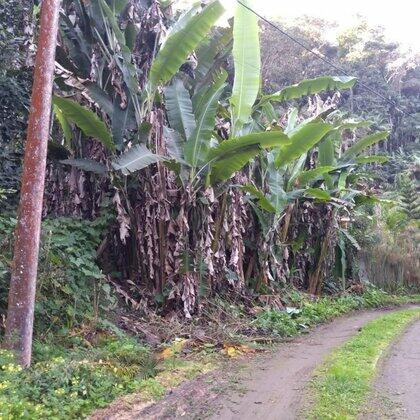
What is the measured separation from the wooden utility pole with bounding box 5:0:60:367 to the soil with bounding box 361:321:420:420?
352 cm

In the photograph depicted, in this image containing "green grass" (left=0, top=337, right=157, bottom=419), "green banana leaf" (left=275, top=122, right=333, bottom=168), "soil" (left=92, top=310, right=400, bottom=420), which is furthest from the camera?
"green banana leaf" (left=275, top=122, right=333, bottom=168)

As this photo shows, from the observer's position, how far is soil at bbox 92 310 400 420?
192 inches

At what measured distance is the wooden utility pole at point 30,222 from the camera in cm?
543

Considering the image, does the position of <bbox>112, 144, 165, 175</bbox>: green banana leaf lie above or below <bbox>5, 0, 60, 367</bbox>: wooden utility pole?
above

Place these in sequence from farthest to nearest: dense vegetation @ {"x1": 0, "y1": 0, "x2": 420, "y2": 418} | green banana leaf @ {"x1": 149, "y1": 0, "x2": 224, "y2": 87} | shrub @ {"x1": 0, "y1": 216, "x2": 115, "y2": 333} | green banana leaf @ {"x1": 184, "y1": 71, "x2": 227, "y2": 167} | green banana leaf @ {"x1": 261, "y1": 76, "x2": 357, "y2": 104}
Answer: green banana leaf @ {"x1": 261, "y1": 76, "x2": 357, "y2": 104} < green banana leaf @ {"x1": 184, "y1": 71, "x2": 227, "y2": 167} < green banana leaf @ {"x1": 149, "y1": 0, "x2": 224, "y2": 87} < dense vegetation @ {"x1": 0, "y1": 0, "x2": 420, "y2": 418} < shrub @ {"x1": 0, "y1": 216, "x2": 115, "y2": 333}

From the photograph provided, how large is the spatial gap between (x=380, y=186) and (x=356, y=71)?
7.93 metres

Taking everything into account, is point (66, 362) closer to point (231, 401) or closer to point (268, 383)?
point (231, 401)

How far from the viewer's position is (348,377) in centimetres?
593

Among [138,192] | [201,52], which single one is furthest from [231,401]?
[201,52]

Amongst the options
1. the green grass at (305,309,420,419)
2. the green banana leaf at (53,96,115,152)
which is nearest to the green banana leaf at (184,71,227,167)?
the green banana leaf at (53,96,115,152)

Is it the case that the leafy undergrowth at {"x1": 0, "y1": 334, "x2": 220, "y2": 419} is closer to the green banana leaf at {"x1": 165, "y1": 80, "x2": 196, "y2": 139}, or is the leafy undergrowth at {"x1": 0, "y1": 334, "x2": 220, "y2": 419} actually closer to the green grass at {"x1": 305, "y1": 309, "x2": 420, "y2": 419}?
the green grass at {"x1": 305, "y1": 309, "x2": 420, "y2": 419}

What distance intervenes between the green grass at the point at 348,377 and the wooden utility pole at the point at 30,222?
3.02 meters

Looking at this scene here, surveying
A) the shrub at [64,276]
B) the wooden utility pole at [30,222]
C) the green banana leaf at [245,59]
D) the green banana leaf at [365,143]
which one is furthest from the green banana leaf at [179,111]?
the green banana leaf at [365,143]

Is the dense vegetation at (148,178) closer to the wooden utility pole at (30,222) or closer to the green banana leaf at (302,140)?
the green banana leaf at (302,140)
